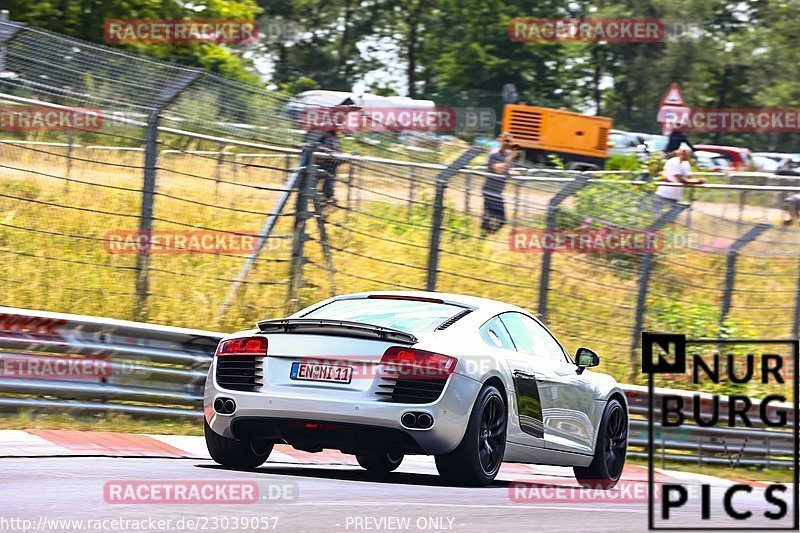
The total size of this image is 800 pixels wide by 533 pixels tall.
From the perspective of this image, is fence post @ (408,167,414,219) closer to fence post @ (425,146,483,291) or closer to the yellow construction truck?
fence post @ (425,146,483,291)

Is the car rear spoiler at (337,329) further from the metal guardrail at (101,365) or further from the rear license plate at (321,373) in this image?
the metal guardrail at (101,365)

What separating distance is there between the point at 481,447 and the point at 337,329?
1.13 metres

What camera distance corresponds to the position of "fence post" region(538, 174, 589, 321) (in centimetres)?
1429

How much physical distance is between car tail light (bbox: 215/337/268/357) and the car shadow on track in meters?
0.79

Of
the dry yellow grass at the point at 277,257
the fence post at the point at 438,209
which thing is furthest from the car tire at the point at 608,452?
the dry yellow grass at the point at 277,257

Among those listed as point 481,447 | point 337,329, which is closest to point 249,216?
point 337,329

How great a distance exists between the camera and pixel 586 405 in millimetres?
9820

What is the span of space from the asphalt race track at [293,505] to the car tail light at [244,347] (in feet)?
2.39

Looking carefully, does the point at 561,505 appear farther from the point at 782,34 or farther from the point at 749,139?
the point at 782,34

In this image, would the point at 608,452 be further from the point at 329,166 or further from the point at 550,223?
the point at 550,223

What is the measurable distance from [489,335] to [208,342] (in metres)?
3.33

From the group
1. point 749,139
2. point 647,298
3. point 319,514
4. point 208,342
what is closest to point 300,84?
point 749,139

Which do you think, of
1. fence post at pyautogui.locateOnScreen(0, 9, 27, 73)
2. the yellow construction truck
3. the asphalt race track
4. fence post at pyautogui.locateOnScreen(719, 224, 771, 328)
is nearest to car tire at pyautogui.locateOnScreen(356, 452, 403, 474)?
the asphalt race track

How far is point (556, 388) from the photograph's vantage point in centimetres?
933
